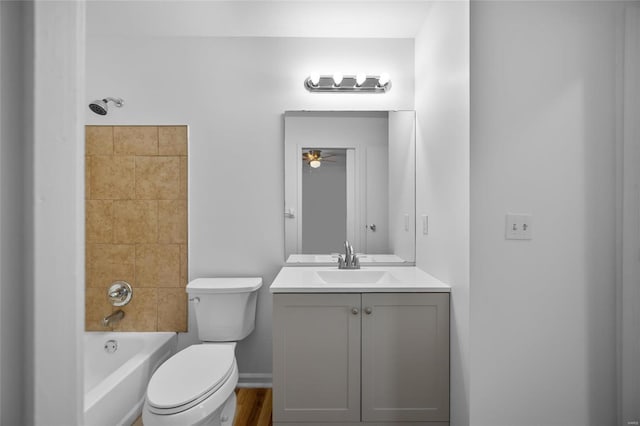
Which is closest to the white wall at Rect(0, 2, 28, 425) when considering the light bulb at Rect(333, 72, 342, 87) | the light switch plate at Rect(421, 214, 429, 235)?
the light switch plate at Rect(421, 214, 429, 235)

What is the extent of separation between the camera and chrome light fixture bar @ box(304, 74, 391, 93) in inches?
93.2

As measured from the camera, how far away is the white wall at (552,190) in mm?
1517

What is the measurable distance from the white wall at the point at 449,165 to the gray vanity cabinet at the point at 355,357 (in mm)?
151

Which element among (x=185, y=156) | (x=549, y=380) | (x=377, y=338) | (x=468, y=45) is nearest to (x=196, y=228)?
(x=185, y=156)

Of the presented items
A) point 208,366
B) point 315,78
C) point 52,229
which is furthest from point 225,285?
point 52,229

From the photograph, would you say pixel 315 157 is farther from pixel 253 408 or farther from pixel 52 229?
pixel 52 229

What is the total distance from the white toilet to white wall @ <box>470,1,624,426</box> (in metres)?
1.28

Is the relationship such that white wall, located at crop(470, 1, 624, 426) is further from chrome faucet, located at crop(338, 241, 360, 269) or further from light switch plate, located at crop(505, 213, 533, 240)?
chrome faucet, located at crop(338, 241, 360, 269)

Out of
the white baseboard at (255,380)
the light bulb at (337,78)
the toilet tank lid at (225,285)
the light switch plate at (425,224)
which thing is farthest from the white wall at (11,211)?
the white baseboard at (255,380)

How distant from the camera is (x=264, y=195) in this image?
244cm

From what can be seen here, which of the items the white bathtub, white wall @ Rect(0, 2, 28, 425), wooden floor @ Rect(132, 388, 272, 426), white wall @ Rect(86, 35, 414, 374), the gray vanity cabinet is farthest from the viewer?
white wall @ Rect(86, 35, 414, 374)

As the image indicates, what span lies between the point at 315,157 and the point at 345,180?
26cm

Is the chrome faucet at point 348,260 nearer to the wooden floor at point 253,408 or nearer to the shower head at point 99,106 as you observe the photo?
the wooden floor at point 253,408

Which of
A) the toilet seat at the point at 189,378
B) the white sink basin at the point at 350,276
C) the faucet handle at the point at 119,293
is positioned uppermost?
the white sink basin at the point at 350,276
